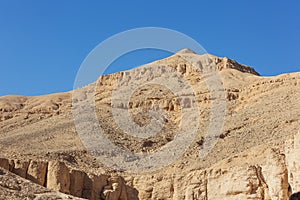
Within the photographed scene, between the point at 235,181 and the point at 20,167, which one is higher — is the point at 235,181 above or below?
below

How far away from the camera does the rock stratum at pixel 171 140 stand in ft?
85.1

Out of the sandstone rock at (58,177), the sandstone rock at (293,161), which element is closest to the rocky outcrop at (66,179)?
the sandstone rock at (58,177)

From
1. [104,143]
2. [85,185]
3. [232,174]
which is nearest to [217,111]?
[104,143]

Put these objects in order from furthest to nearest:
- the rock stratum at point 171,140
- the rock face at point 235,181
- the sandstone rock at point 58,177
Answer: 1. the sandstone rock at point 58,177
2. the rock stratum at point 171,140
3. the rock face at point 235,181

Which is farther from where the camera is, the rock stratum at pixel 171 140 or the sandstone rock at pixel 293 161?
the rock stratum at pixel 171 140

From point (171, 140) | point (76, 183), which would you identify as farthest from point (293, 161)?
point (171, 140)

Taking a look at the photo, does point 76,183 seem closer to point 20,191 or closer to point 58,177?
point 58,177

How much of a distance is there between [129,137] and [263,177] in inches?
928

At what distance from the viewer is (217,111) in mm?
55781

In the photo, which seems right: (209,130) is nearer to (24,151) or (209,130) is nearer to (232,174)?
(24,151)

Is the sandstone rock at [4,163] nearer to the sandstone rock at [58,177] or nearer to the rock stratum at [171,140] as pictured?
the rock stratum at [171,140]

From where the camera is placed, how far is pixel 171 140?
48.1 meters

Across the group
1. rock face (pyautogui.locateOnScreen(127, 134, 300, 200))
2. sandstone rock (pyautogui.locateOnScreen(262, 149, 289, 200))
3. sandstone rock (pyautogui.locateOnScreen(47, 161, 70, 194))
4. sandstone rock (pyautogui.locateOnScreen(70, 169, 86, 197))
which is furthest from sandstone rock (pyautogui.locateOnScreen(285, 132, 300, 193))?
sandstone rock (pyautogui.locateOnScreen(70, 169, 86, 197))

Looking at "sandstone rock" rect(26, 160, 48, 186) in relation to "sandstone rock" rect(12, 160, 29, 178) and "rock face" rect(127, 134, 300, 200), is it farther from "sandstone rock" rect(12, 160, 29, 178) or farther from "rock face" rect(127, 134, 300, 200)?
"rock face" rect(127, 134, 300, 200)
